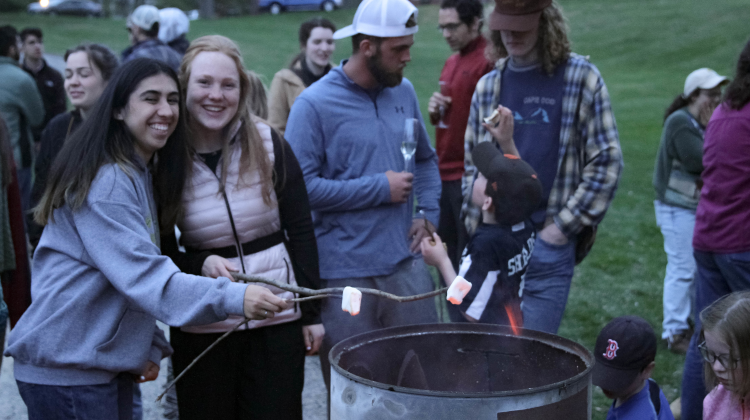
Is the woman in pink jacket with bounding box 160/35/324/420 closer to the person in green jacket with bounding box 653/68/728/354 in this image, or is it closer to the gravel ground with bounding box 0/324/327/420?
the gravel ground with bounding box 0/324/327/420

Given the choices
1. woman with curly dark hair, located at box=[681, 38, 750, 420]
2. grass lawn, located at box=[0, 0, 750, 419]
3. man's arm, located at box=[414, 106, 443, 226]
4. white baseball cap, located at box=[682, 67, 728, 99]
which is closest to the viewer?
woman with curly dark hair, located at box=[681, 38, 750, 420]

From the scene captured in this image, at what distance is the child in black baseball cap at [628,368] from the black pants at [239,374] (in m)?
1.17

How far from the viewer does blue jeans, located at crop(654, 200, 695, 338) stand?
460 cm

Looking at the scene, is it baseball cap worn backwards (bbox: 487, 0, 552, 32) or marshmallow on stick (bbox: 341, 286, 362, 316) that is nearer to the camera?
marshmallow on stick (bbox: 341, 286, 362, 316)

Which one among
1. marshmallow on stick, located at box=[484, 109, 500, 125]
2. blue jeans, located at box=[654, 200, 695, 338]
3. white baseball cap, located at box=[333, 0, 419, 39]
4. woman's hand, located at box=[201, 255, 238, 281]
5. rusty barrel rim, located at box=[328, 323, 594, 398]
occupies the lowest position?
blue jeans, located at box=[654, 200, 695, 338]

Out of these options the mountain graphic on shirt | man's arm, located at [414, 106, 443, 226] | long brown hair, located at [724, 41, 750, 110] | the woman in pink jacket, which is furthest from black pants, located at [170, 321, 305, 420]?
long brown hair, located at [724, 41, 750, 110]

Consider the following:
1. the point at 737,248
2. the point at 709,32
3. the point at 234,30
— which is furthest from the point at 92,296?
the point at 234,30

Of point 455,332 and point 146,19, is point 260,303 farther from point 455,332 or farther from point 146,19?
point 146,19

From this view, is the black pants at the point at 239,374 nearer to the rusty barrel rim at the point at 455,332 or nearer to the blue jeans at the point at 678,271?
the rusty barrel rim at the point at 455,332

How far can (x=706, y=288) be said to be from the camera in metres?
3.33

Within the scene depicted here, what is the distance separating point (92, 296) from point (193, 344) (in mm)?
589

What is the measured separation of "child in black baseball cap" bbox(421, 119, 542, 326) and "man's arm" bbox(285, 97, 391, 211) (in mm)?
365

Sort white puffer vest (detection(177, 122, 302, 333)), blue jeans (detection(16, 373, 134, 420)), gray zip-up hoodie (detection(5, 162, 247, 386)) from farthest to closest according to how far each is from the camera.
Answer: white puffer vest (detection(177, 122, 302, 333)), blue jeans (detection(16, 373, 134, 420)), gray zip-up hoodie (detection(5, 162, 247, 386))

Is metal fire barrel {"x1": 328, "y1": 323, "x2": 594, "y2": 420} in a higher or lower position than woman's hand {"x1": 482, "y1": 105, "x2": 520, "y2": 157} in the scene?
lower
